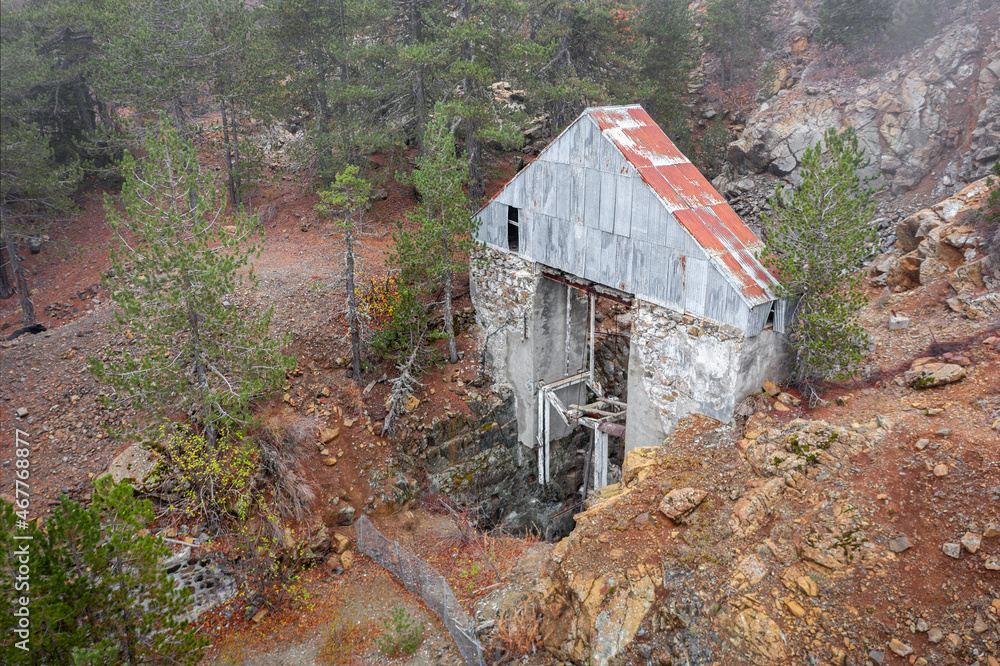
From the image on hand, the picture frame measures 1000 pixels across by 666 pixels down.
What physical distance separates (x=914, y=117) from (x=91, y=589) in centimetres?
3116

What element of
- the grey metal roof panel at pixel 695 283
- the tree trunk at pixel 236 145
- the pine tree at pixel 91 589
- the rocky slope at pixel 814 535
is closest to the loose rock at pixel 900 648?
the rocky slope at pixel 814 535

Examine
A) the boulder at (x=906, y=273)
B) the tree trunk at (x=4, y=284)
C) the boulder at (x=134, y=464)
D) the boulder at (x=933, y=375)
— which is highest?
the boulder at (x=906, y=273)

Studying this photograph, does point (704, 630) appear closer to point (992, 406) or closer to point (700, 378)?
point (700, 378)

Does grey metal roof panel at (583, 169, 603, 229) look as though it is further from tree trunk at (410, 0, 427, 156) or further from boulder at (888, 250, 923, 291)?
tree trunk at (410, 0, 427, 156)

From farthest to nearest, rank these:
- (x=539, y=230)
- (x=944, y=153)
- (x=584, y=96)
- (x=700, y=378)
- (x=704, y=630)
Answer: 1. (x=944, y=153)
2. (x=584, y=96)
3. (x=539, y=230)
4. (x=700, y=378)
5. (x=704, y=630)

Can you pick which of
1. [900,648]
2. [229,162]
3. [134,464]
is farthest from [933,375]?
[229,162]

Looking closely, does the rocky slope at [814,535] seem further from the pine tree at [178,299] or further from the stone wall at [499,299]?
the pine tree at [178,299]

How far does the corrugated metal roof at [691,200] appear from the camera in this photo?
13.3 m

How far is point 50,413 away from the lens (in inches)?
Answer: 642

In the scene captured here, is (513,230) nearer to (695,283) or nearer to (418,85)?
(695,283)

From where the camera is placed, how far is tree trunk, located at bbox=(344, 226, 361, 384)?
17344 mm

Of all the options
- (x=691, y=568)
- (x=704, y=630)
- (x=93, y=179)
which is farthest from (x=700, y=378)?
(x=93, y=179)

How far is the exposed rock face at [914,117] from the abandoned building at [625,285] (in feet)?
49.9

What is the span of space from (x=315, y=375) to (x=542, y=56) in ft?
41.7
